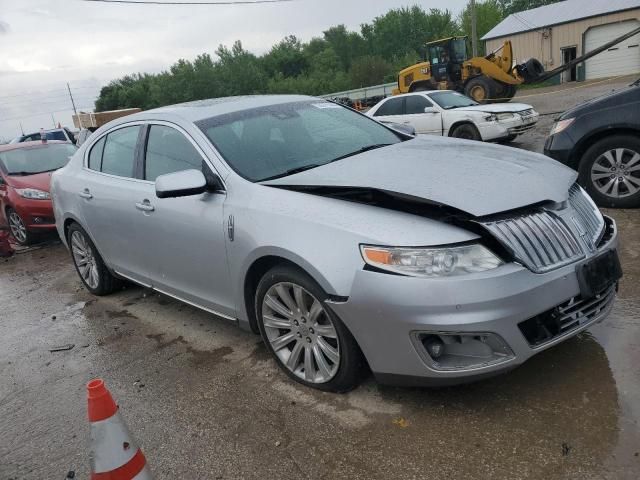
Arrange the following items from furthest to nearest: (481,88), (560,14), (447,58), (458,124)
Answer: (560,14), (447,58), (481,88), (458,124)

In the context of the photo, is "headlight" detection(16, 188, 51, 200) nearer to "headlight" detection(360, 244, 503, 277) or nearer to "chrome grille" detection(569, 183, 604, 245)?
"headlight" detection(360, 244, 503, 277)

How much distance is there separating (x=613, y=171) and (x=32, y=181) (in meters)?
8.00

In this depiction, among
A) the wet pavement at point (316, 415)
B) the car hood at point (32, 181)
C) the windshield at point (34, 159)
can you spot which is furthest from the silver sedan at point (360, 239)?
the windshield at point (34, 159)

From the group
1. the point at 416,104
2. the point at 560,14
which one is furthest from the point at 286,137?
the point at 560,14

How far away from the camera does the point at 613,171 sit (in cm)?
539

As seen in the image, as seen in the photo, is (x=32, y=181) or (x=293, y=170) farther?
(x=32, y=181)

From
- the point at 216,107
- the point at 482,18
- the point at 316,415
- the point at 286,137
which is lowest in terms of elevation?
the point at 316,415

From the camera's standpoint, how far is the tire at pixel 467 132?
10.8m

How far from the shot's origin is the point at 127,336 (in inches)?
170

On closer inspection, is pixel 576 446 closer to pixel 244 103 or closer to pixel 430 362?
pixel 430 362

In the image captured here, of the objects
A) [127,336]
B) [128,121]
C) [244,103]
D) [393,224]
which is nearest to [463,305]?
[393,224]

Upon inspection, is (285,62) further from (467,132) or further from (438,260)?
(438,260)

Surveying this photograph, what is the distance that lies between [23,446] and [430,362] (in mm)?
2319

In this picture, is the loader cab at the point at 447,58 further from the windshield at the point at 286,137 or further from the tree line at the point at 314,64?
the tree line at the point at 314,64
